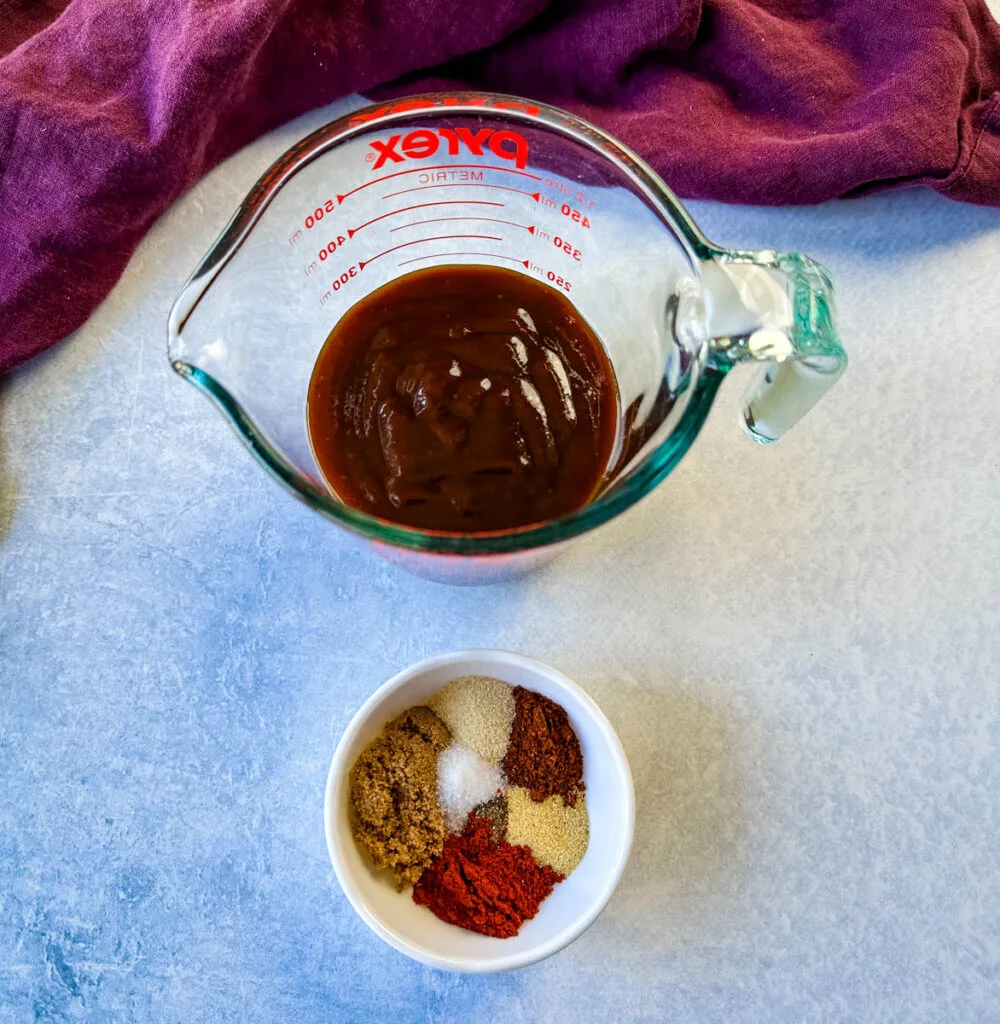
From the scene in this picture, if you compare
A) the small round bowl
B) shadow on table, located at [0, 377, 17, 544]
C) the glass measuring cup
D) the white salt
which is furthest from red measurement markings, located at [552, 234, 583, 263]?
shadow on table, located at [0, 377, 17, 544]

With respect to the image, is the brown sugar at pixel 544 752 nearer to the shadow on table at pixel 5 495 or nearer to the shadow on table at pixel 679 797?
the shadow on table at pixel 679 797

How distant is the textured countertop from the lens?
1046 mm

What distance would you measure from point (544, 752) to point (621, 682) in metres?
0.13

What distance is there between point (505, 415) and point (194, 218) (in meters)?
0.56

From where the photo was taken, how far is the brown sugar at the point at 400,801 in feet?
3.23

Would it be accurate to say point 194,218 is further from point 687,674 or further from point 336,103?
point 687,674

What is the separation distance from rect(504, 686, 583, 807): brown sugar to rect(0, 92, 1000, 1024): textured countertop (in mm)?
81

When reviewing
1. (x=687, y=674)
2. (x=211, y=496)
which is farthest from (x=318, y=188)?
(x=687, y=674)

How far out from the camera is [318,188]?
3.06ft

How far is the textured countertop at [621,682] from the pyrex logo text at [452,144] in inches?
12.7

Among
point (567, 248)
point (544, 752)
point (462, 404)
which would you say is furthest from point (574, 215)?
point (544, 752)

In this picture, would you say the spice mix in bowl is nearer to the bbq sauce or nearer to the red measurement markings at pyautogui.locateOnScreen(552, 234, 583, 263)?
the bbq sauce

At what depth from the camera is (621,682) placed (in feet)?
3.59

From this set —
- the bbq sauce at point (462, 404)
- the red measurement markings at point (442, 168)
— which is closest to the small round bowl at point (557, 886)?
the bbq sauce at point (462, 404)
